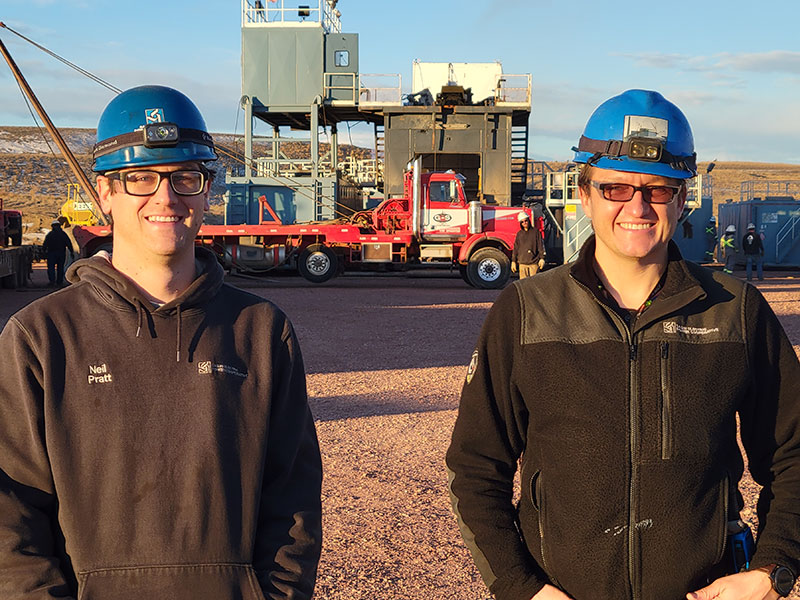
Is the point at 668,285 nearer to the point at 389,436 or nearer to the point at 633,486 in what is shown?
the point at 633,486

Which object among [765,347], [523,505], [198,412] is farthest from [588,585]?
[198,412]

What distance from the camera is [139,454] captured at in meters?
2.21

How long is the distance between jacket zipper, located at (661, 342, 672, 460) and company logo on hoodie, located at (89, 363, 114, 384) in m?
1.35

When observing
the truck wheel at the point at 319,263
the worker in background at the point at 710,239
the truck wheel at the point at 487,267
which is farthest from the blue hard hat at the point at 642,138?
the worker in background at the point at 710,239

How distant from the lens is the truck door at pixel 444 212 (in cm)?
2373

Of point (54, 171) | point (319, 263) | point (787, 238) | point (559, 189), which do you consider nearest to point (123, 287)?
point (319, 263)

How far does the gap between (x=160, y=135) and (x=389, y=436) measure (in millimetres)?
5610

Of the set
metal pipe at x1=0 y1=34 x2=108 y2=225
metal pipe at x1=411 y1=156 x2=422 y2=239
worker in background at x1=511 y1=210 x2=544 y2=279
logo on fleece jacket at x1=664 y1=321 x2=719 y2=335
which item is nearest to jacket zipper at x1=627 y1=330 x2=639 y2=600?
logo on fleece jacket at x1=664 y1=321 x2=719 y2=335

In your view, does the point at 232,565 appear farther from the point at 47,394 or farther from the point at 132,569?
the point at 47,394

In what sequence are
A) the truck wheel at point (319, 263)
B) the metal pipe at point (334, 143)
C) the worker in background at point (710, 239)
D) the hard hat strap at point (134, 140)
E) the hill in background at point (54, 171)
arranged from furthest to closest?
1. the hill in background at point (54, 171)
2. the metal pipe at point (334, 143)
3. the worker in background at point (710, 239)
4. the truck wheel at point (319, 263)
5. the hard hat strap at point (134, 140)

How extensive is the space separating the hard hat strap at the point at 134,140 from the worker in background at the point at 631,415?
0.93 metres

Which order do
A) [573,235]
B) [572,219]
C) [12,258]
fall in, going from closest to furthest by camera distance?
[12,258] < [573,235] < [572,219]

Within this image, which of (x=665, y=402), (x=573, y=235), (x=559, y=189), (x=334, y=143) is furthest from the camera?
(x=334, y=143)

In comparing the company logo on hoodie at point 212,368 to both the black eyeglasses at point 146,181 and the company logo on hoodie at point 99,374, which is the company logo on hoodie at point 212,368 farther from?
the black eyeglasses at point 146,181
